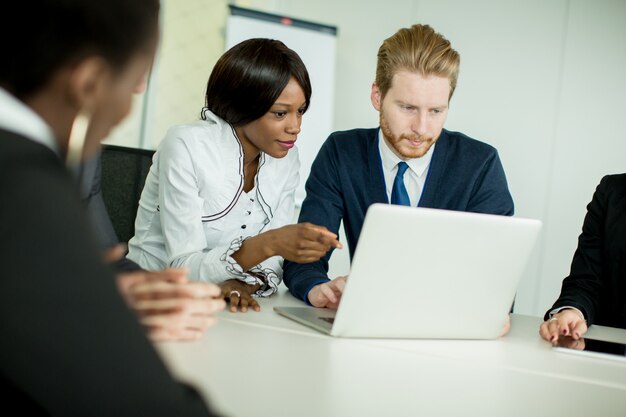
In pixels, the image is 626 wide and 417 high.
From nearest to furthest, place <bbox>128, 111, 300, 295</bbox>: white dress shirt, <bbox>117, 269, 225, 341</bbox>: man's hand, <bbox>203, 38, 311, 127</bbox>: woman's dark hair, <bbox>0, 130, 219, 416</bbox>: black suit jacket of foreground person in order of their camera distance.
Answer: <bbox>0, 130, 219, 416</bbox>: black suit jacket of foreground person → <bbox>117, 269, 225, 341</bbox>: man's hand → <bbox>128, 111, 300, 295</bbox>: white dress shirt → <bbox>203, 38, 311, 127</bbox>: woman's dark hair

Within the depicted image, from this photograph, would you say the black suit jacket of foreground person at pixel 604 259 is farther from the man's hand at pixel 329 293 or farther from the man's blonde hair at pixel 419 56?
the man's hand at pixel 329 293

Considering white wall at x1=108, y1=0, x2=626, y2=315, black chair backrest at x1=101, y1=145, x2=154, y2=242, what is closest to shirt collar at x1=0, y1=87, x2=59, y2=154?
black chair backrest at x1=101, y1=145, x2=154, y2=242

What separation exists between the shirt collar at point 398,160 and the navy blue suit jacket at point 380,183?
0.02 m

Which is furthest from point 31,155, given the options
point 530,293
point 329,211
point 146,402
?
point 530,293

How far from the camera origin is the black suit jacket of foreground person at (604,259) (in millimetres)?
2234

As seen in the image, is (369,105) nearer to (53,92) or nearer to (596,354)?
(596,354)

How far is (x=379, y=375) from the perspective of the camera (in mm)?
1251

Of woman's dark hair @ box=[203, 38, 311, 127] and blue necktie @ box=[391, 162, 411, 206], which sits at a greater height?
woman's dark hair @ box=[203, 38, 311, 127]

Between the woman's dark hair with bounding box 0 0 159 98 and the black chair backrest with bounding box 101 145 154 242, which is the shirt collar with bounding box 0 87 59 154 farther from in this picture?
the black chair backrest with bounding box 101 145 154 242

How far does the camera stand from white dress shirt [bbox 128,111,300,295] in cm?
208

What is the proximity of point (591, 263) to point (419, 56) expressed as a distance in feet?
2.69

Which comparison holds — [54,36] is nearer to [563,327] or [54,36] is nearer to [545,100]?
[563,327]

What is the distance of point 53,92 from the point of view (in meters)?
0.68

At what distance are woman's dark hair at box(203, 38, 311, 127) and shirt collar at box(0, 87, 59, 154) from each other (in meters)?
1.64
